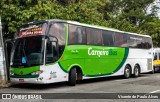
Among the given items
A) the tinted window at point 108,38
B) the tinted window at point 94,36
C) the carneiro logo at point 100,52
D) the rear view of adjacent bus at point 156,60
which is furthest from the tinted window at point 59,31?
the rear view of adjacent bus at point 156,60

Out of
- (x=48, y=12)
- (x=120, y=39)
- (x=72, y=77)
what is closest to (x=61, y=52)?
(x=72, y=77)

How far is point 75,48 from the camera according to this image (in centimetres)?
1606

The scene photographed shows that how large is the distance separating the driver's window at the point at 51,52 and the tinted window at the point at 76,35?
1.16 meters

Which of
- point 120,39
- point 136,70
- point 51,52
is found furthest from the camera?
point 136,70

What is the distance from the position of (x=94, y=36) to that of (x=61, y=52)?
3223mm

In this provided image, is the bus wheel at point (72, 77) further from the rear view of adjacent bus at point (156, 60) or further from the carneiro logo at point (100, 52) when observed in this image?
the rear view of adjacent bus at point (156, 60)

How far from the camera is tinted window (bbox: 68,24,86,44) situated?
15.9 m

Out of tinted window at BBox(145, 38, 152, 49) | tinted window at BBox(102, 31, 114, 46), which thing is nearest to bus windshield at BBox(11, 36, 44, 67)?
tinted window at BBox(102, 31, 114, 46)

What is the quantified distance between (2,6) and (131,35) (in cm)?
891

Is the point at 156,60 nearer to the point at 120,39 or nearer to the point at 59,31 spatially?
the point at 120,39

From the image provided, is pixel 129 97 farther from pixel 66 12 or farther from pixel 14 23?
pixel 66 12

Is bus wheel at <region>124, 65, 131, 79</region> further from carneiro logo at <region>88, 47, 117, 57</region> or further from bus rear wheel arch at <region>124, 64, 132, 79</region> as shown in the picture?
carneiro logo at <region>88, 47, 117, 57</region>

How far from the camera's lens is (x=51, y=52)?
14.6m

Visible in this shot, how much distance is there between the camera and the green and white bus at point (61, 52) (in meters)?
14.4
